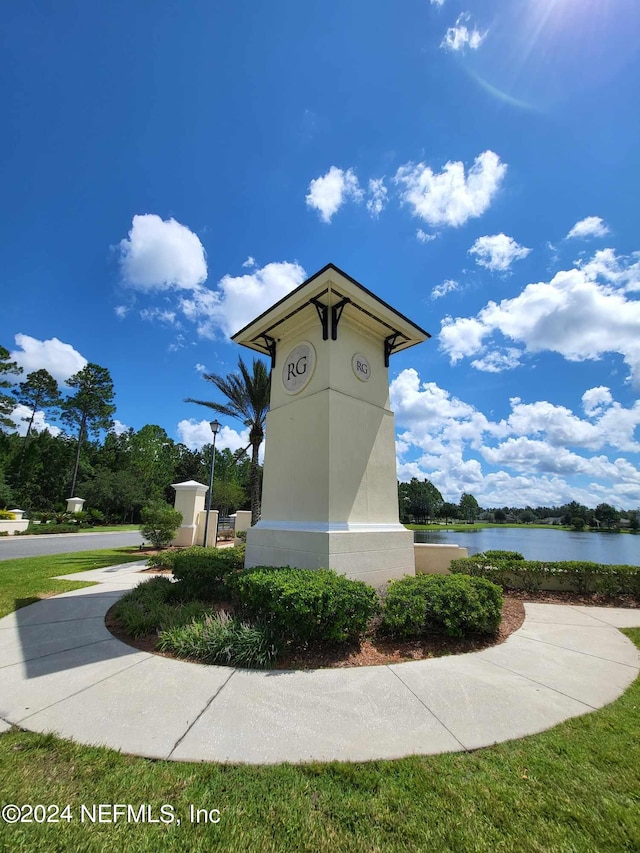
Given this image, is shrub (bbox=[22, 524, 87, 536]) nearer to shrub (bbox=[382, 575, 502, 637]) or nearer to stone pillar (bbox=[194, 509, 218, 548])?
stone pillar (bbox=[194, 509, 218, 548])

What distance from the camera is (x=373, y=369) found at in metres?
7.41

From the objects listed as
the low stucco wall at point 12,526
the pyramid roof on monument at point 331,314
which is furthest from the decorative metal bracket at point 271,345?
the low stucco wall at point 12,526

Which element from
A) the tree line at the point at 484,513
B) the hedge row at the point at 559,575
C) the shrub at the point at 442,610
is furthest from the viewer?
the tree line at the point at 484,513

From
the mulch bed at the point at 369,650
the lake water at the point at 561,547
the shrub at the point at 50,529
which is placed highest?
the shrub at the point at 50,529

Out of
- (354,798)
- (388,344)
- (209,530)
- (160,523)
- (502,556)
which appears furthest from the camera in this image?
(209,530)

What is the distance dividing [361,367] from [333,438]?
1824 millimetres

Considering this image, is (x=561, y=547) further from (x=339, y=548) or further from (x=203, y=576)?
(x=203, y=576)

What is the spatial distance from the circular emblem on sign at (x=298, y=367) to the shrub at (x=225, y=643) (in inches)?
165

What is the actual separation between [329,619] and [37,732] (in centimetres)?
261

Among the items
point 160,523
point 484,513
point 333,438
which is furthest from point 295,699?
point 484,513

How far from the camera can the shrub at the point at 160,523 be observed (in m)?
14.3

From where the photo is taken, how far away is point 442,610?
4.53 m

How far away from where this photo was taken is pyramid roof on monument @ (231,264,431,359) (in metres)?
6.30

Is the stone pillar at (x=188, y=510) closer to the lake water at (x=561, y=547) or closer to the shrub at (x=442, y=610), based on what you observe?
the lake water at (x=561, y=547)
